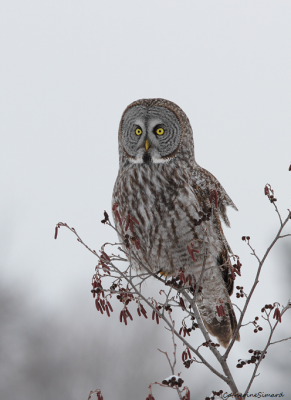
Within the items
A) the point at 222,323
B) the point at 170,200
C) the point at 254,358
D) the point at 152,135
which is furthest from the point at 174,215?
the point at 254,358

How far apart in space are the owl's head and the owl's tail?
124 centimetres

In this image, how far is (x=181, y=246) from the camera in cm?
337

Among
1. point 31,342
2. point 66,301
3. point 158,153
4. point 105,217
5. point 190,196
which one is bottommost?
point 105,217

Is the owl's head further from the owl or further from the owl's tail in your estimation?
the owl's tail

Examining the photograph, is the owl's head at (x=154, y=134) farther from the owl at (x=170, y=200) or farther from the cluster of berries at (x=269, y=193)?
the cluster of berries at (x=269, y=193)

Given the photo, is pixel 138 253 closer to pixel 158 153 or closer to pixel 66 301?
pixel 158 153

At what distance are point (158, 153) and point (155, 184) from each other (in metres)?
0.31

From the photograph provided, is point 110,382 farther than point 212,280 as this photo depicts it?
Yes

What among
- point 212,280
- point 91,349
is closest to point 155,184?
point 212,280

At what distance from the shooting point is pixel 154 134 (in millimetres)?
3684

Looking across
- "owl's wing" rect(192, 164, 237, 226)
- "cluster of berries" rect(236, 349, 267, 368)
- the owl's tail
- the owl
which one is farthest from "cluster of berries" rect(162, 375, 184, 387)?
the owl's tail

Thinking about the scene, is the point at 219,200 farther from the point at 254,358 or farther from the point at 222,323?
the point at 254,358

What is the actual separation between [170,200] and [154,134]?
1.98 ft

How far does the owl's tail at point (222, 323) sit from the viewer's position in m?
3.79
